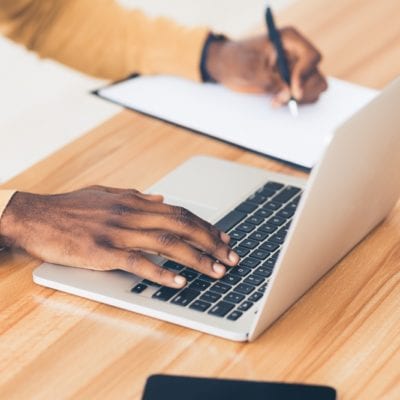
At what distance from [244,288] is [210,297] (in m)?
0.04

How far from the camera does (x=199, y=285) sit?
37.3 inches

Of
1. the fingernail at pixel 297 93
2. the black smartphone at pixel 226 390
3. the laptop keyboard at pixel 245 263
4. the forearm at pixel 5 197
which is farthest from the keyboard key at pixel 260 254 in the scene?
the fingernail at pixel 297 93

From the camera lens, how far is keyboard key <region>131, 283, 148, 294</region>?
95 centimetres

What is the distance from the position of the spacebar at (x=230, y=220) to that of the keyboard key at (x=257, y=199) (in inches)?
1.2

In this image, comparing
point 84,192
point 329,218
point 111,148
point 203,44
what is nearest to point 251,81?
point 203,44

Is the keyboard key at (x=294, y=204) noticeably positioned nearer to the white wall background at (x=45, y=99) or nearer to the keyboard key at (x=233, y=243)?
the keyboard key at (x=233, y=243)

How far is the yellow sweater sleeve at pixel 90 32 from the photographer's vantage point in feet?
5.06

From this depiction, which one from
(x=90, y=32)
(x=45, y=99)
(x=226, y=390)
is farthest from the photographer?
(x=45, y=99)

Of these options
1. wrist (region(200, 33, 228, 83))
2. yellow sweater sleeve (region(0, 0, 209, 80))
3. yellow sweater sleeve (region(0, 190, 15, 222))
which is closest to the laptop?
yellow sweater sleeve (region(0, 190, 15, 222))

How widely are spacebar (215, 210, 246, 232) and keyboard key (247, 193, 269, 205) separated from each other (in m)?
0.03

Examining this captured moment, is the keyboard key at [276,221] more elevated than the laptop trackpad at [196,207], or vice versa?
Answer: the keyboard key at [276,221]

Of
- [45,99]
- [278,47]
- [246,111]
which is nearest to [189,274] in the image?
[246,111]

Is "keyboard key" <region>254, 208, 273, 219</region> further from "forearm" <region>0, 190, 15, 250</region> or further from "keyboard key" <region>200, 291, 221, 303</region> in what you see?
"forearm" <region>0, 190, 15, 250</region>

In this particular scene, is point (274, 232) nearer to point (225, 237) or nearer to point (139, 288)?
point (225, 237)
